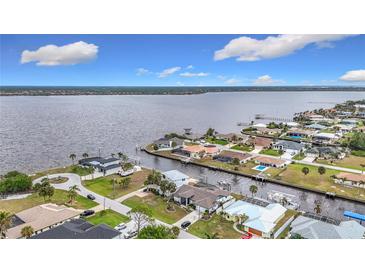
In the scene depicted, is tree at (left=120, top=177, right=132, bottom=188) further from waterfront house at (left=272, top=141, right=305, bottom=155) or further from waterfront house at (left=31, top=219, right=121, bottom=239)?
waterfront house at (left=272, top=141, right=305, bottom=155)

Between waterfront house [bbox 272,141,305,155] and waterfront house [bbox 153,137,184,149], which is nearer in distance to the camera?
waterfront house [bbox 272,141,305,155]

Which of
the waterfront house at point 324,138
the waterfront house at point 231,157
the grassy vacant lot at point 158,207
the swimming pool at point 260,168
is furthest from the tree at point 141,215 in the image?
the waterfront house at point 324,138

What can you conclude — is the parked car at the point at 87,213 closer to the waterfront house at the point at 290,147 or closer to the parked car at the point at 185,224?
the parked car at the point at 185,224

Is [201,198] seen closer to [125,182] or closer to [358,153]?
[125,182]

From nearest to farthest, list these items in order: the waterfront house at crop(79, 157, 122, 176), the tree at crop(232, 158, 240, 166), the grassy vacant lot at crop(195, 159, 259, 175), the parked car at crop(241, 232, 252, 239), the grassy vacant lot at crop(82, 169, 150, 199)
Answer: the parked car at crop(241, 232, 252, 239) < the grassy vacant lot at crop(82, 169, 150, 199) < the waterfront house at crop(79, 157, 122, 176) < the grassy vacant lot at crop(195, 159, 259, 175) < the tree at crop(232, 158, 240, 166)

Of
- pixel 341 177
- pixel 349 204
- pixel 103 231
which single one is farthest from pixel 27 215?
pixel 341 177

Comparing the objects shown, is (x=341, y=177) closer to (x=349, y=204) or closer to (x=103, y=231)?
(x=349, y=204)

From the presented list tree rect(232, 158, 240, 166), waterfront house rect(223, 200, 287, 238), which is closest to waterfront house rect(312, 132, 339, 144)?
tree rect(232, 158, 240, 166)
